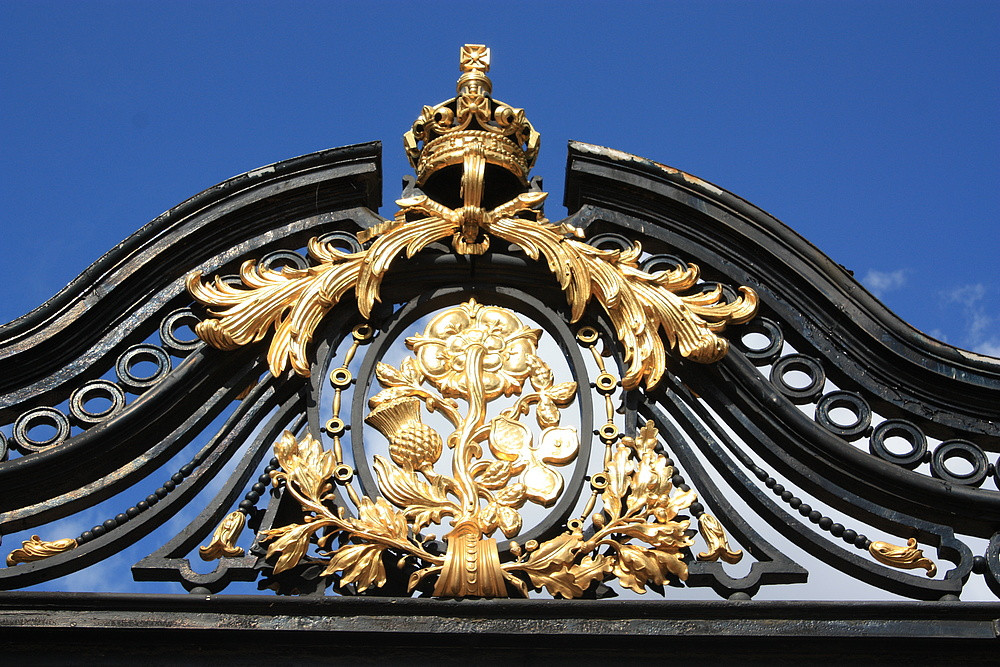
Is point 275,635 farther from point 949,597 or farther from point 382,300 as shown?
point 949,597

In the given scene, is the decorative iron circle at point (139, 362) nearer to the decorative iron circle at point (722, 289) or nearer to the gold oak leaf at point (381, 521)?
the gold oak leaf at point (381, 521)

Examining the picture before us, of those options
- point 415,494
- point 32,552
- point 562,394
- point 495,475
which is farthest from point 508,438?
point 32,552

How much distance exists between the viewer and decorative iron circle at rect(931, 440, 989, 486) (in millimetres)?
5344

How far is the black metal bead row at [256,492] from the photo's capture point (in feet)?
16.8

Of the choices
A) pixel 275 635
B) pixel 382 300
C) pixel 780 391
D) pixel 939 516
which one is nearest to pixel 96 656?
pixel 275 635

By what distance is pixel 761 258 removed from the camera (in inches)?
226

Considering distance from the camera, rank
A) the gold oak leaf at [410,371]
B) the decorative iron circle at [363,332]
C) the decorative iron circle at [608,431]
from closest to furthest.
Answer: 1. the decorative iron circle at [608,431]
2. the gold oak leaf at [410,371]
3. the decorative iron circle at [363,332]

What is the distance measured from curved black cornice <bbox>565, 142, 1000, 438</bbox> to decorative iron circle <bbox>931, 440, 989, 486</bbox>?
7 centimetres

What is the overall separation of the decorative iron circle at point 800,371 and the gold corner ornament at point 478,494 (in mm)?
527

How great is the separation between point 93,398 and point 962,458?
2.97 m

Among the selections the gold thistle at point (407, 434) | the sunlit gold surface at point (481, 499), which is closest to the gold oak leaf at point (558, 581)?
the sunlit gold surface at point (481, 499)

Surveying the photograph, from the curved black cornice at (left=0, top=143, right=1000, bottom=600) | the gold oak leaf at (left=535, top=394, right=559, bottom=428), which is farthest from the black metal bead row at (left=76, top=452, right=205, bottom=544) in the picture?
the gold oak leaf at (left=535, top=394, right=559, bottom=428)

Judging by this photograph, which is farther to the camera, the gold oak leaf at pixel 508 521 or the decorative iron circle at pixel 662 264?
the decorative iron circle at pixel 662 264

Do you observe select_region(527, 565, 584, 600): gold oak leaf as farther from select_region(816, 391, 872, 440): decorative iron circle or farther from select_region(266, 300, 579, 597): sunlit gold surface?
select_region(816, 391, 872, 440): decorative iron circle
